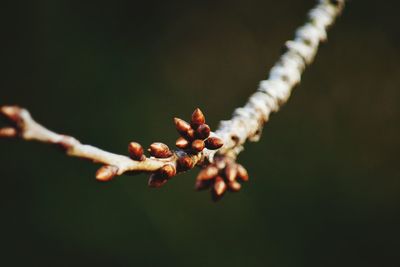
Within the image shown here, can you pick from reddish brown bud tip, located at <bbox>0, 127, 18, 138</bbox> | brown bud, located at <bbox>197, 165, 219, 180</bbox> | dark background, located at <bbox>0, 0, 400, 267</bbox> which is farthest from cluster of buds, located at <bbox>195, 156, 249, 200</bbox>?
dark background, located at <bbox>0, 0, 400, 267</bbox>

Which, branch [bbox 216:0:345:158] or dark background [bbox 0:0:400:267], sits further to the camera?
dark background [bbox 0:0:400:267]

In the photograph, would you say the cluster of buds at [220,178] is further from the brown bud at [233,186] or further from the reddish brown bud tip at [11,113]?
the reddish brown bud tip at [11,113]

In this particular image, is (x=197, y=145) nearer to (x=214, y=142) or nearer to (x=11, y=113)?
(x=214, y=142)

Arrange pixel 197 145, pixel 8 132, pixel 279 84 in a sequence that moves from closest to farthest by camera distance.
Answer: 1. pixel 8 132
2. pixel 197 145
3. pixel 279 84

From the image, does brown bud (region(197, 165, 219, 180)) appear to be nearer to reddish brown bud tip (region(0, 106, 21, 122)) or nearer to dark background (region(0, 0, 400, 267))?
reddish brown bud tip (region(0, 106, 21, 122))

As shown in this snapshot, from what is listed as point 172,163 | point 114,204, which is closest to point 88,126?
point 114,204

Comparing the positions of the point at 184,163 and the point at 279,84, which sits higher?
the point at 279,84

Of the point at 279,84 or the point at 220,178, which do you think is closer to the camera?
the point at 220,178

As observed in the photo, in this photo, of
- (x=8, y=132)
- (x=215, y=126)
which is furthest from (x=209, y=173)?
(x=215, y=126)
